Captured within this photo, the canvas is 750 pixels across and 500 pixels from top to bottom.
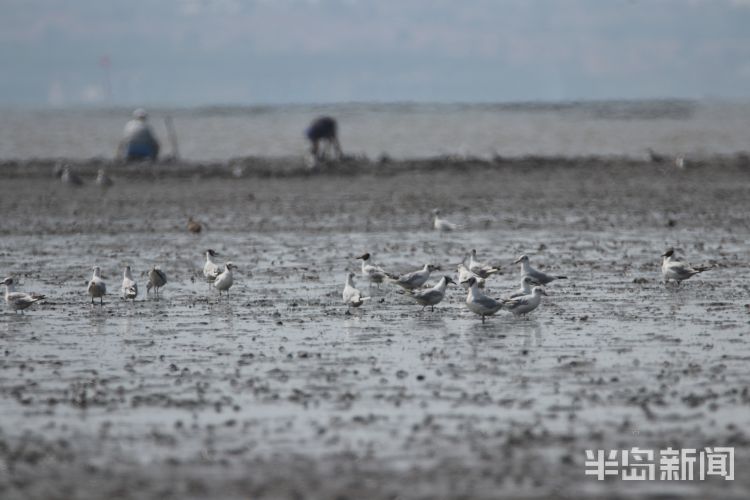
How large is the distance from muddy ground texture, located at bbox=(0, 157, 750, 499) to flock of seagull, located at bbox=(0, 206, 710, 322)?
0.22 metres

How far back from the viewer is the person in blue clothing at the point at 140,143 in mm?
45219

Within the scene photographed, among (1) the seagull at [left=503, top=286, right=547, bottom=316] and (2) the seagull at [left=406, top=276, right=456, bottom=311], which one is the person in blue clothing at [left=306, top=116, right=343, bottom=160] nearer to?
(2) the seagull at [left=406, top=276, right=456, bottom=311]

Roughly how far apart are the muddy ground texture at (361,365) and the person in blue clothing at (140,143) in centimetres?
1638

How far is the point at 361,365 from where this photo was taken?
520 inches

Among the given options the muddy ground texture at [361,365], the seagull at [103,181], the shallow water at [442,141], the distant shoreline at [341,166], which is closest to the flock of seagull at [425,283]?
the muddy ground texture at [361,365]

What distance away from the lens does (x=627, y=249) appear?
23.3 metres

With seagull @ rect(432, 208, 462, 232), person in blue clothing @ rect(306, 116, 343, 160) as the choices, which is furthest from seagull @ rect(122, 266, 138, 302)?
person in blue clothing @ rect(306, 116, 343, 160)

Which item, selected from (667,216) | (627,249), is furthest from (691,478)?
(667,216)

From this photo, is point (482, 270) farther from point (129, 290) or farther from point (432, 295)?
point (129, 290)

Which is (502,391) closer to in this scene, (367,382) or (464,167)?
(367,382)

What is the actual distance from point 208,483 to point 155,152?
3733 centimetres

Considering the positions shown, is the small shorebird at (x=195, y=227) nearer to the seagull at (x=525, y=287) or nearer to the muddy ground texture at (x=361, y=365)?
the muddy ground texture at (x=361, y=365)

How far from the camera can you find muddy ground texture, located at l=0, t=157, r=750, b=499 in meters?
9.38

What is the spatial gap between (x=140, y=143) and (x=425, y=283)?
2806 cm
